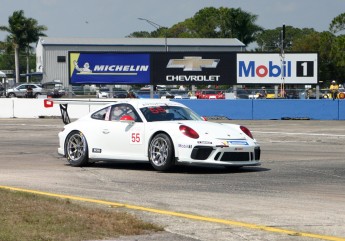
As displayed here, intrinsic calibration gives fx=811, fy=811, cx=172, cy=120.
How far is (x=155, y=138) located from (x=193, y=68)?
3552 centimetres

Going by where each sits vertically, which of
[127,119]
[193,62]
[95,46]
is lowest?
[127,119]

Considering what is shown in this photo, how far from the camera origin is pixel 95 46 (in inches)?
3954

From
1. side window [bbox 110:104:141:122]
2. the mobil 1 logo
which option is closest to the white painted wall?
the mobil 1 logo

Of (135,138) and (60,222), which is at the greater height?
(135,138)

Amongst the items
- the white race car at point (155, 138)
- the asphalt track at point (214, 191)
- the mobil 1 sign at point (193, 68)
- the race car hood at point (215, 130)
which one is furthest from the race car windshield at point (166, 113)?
the mobil 1 sign at point (193, 68)

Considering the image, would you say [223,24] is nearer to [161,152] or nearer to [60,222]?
[161,152]

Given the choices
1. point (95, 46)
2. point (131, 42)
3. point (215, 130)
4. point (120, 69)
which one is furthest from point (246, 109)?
point (131, 42)

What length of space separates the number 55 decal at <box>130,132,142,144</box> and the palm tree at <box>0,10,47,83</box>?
92030 millimetres

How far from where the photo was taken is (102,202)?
10312 millimetres

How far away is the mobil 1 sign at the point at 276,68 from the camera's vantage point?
160 feet

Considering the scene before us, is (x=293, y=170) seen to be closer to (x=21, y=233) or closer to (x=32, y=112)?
(x=21, y=233)

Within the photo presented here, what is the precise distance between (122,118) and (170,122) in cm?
105

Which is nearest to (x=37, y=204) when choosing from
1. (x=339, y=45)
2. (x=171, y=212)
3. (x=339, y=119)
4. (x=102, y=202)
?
(x=102, y=202)

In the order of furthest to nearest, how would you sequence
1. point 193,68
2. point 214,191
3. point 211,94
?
point 193,68 → point 211,94 → point 214,191
